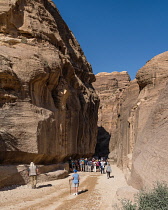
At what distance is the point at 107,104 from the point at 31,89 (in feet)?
139

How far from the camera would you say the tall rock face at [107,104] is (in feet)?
157

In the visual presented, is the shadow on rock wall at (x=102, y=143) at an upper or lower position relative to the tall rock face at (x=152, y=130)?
lower

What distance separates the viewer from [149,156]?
8875mm

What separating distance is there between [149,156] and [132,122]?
10.0 meters

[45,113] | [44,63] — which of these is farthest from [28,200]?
[44,63]

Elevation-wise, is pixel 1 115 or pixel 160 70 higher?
pixel 160 70

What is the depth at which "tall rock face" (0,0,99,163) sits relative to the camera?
14008 mm

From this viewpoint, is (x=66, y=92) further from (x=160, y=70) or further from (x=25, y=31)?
(x=160, y=70)

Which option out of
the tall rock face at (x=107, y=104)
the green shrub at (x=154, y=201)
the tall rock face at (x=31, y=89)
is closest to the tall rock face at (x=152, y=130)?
the green shrub at (x=154, y=201)

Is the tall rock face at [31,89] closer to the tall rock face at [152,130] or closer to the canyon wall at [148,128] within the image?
the canyon wall at [148,128]

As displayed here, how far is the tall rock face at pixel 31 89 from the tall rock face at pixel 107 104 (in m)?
21.3

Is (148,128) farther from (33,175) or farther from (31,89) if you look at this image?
(31,89)

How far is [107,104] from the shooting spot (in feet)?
188

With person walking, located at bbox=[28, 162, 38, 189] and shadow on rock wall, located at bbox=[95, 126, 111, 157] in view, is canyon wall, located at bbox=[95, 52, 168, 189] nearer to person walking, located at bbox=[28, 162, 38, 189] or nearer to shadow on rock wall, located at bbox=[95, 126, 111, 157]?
person walking, located at bbox=[28, 162, 38, 189]
